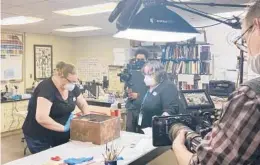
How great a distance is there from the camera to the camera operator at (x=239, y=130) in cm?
64

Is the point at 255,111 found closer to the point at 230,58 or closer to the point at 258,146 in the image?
the point at 258,146

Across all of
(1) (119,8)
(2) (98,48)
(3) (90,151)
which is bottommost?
(3) (90,151)

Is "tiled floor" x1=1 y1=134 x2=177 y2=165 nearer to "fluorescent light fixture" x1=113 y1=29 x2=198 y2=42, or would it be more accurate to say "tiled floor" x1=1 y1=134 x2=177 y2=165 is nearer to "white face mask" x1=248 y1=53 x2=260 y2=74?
"fluorescent light fixture" x1=113 y1=29 x2=198 y2=42

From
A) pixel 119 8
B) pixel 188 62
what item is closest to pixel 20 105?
pixel 188 62

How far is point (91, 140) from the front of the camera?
2.37 meters

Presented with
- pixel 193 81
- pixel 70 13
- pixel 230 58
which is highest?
pixel 70 13

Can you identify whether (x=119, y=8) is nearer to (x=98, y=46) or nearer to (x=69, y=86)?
(x=69, y=86)

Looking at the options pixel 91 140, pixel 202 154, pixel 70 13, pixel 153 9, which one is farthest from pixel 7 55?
pixel 202 154

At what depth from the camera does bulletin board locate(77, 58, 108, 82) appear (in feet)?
24.0

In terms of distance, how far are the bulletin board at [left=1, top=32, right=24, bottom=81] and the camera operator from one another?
6.02m

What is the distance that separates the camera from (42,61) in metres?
6.82

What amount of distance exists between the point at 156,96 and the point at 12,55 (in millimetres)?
4407

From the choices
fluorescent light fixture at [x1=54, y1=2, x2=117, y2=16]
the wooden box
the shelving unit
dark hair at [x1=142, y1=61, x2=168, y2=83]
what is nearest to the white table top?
the wooden box

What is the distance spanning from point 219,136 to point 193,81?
15.6 feet
